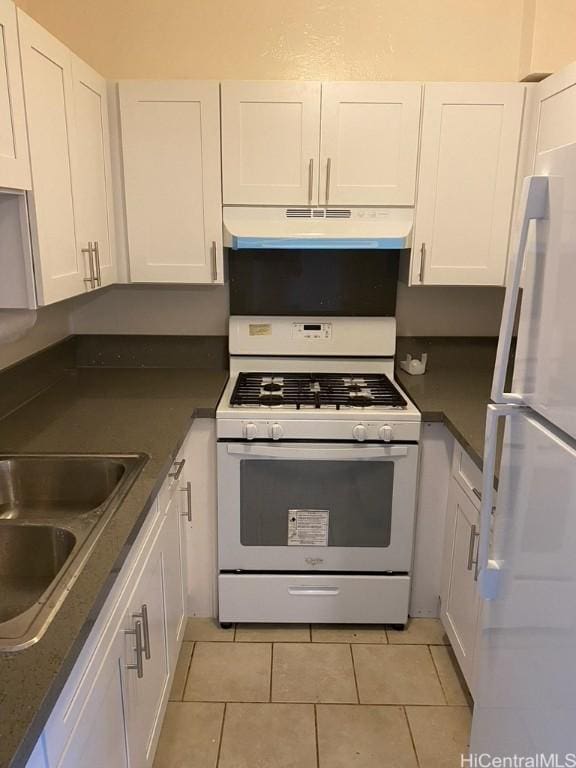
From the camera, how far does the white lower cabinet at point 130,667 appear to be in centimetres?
101

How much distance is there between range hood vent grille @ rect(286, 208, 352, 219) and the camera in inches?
92.1

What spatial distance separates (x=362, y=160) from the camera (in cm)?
230

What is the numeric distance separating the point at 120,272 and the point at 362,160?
1.06 meters

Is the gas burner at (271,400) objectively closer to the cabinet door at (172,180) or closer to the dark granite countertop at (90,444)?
the dark granite countertop at (90,444)

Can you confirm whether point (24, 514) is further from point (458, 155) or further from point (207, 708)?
point (458, 155)

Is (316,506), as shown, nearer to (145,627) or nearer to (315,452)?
(315,452)

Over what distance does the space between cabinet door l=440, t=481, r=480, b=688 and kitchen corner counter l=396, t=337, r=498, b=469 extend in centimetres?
24

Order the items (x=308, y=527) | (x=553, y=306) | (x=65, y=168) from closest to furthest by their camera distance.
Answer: (x=553, y=306), (x=65, y=168), (x=308, y=527)

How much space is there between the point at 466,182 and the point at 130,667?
6.62 ft

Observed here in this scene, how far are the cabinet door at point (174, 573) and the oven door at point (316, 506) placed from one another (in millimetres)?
192

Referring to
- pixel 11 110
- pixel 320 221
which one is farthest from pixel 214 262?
pixel 11 110

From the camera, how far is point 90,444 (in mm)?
1839

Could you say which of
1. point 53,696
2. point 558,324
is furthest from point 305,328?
point 53,696

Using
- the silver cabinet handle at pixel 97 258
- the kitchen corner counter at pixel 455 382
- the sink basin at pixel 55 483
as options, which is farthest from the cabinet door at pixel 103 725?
the silver cabinet handle at pixel 97 258
